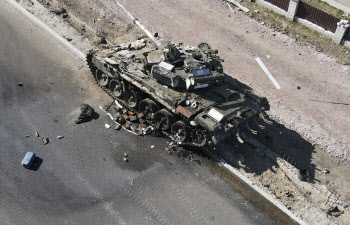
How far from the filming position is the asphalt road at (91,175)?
1330 cm

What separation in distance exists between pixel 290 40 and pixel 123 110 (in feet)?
35.6

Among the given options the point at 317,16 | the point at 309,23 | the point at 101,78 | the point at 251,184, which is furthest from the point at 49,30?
the point at 317,16

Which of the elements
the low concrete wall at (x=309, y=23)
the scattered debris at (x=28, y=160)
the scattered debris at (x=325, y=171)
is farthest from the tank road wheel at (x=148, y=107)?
the low concrete wall at (x=309, y=23)

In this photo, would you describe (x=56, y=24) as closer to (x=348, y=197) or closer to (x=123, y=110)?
(x=123, y=110)

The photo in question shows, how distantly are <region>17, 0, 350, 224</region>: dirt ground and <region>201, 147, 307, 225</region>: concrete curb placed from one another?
268 millimetres

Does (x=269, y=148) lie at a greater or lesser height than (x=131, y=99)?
greater

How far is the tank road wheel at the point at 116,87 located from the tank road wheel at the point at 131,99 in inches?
15.5

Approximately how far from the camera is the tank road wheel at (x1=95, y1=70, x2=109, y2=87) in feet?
59.4

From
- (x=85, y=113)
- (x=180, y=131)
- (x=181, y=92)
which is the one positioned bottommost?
(x=85, y=113)

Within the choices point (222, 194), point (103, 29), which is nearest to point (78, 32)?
point (103, 29)

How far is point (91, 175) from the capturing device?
1447 cm

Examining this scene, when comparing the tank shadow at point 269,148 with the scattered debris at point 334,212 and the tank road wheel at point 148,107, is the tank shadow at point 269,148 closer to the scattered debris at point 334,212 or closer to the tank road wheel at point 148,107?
the scattered debris at point 334,212

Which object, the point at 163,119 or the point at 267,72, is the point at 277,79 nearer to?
the point at 267,72

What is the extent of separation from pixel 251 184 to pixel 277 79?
718 cm
